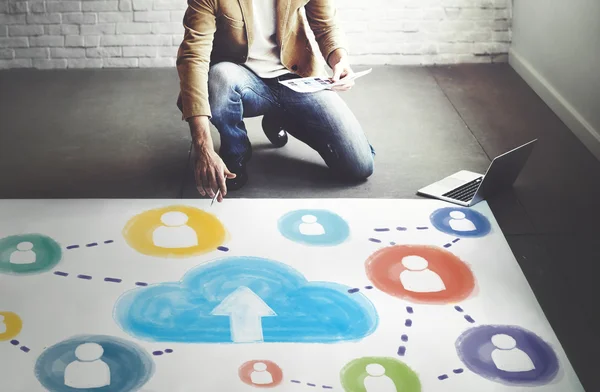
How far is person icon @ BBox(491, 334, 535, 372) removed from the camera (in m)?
1.71

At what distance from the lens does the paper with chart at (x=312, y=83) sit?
252cm

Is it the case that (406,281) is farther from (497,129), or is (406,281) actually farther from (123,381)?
(497,129)

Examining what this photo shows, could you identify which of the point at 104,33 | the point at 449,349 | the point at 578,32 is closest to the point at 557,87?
the point at 578,32

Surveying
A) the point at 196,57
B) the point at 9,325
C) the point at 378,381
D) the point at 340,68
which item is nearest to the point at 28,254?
the point at 9,325

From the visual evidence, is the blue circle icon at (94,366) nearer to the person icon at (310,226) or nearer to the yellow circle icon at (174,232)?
the yellow circle icon at (174,232)

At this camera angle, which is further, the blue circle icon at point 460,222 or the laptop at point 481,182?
the laptop at point 481,182

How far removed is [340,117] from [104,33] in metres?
1.67

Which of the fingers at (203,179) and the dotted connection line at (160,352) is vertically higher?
the fingers at (203,179)

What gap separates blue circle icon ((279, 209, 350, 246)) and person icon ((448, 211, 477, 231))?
333 mm

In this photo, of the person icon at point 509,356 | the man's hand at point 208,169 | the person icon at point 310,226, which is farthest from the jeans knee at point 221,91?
the person icon at point 509,356

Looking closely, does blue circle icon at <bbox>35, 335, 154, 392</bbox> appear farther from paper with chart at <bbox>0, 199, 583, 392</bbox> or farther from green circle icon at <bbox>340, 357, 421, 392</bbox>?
green circle icon at <bbox>340, 357, 421, 392</bbox>

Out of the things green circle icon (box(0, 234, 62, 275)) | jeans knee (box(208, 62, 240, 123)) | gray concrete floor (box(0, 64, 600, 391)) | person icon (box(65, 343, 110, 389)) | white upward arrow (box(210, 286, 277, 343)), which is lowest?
gray concrete floor (box(0, 64, 600, 391))

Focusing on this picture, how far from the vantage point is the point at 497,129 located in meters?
3.09

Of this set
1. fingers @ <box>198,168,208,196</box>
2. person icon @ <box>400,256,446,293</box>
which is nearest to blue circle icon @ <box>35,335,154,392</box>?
fingers @ <box>198,168,208,196</box>
